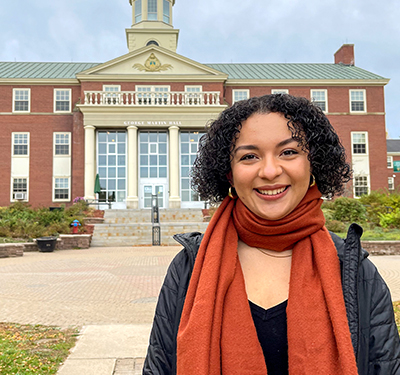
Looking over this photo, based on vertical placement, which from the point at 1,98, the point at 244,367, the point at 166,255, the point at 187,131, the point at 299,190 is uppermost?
the point at 1,98

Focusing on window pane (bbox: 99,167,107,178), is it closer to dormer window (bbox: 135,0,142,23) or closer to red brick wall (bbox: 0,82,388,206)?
red brick wall (bbox: 0,82,388,206)

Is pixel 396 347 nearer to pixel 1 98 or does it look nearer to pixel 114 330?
pixel 114 330

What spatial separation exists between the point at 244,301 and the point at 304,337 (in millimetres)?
277

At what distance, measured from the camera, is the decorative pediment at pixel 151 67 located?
30.1 meters

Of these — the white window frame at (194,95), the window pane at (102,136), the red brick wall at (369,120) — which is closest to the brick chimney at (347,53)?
the red brick wall at (369,120)

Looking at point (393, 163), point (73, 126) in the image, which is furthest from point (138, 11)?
point (393, 163)

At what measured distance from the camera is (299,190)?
1.78 meters

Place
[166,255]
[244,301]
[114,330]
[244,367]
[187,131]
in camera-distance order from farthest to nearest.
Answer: [187,131]
[166,255]
[114,330]
[244,301]
[244,367]

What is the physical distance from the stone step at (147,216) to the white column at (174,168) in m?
2.90

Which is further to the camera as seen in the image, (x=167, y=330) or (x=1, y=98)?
(x=1, y=98)

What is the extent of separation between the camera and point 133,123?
28.7 meters

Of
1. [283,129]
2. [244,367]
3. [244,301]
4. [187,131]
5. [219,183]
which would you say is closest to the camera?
[244,367]

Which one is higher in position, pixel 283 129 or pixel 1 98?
pixel 1 98

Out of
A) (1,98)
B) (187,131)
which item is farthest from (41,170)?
(187,131)
